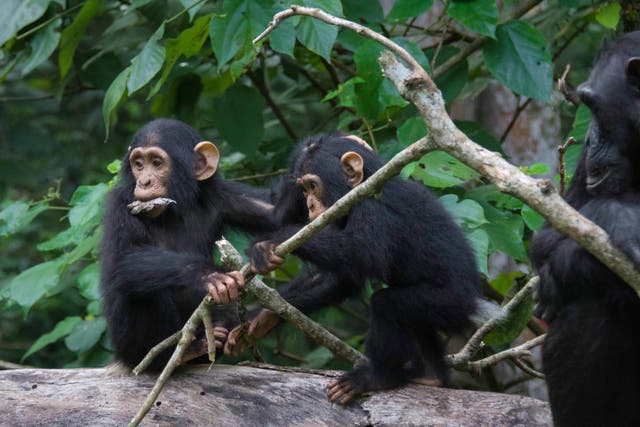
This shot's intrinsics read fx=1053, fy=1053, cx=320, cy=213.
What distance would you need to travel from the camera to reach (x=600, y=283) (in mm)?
3385

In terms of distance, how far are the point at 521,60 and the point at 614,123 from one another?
73.7 inches

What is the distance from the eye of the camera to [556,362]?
3.65 meters

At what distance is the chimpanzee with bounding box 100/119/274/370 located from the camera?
4508 millimetres

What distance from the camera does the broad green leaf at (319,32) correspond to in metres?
4.66

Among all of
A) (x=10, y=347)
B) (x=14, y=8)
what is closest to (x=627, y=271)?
(x=14, y=8)

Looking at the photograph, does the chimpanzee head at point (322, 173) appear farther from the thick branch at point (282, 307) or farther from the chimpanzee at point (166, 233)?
the thick branch at point (282, 307)

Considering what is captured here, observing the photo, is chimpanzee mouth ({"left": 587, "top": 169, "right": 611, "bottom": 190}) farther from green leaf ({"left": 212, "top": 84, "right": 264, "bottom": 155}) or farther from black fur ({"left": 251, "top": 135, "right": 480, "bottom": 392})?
green leaf ({"left": 212, "top": 84, "right": 264, "bottom": 155})

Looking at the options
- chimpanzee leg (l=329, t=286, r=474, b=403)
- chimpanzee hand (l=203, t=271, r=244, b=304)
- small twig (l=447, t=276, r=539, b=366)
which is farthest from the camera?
small twig (l=447, t=276, r=539, b=366)

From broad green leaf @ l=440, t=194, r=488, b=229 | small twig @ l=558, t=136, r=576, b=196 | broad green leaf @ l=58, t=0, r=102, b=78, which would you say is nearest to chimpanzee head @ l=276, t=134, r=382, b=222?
broad green leaf @ l=440, t=194, r=488, b=229

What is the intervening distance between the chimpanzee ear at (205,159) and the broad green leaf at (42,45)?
41.9 inches

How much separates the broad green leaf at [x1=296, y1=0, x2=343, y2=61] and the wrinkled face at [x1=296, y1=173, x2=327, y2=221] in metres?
0.58

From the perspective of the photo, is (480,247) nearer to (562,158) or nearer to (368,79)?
(368,79)

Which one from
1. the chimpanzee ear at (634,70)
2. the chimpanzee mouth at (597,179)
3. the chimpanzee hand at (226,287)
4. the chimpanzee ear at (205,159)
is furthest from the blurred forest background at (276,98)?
the chimpanzee ear at (634,70)

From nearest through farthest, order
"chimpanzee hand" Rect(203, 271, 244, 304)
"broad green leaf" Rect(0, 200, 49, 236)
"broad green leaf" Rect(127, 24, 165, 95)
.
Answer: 1. "chimpanzee hand" Rect(203, 271, 244, 304)
2. "broad green leaf" Rect(127, 24, 165, 95)
3. "broad green leaf" Rect(0, 200, 49, 236)
